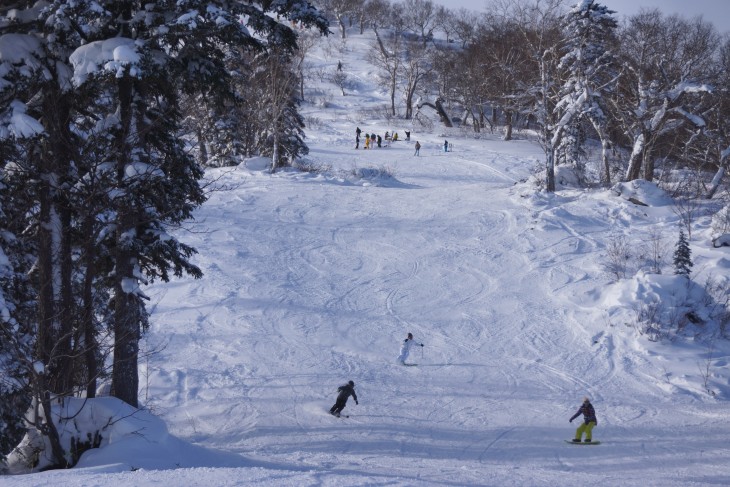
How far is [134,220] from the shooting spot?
34.0ft

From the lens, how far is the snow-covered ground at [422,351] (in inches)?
443

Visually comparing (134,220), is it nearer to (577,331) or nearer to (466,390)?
(466,390)

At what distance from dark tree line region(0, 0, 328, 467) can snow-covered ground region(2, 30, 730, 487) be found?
1.25 meters

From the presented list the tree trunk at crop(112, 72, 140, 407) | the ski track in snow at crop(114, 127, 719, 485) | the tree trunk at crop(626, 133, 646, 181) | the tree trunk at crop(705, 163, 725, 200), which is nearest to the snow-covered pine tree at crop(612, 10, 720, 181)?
the tree trunk at crop(626, 133, 646, 181)

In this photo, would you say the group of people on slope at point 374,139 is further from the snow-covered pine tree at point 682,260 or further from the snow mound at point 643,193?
the snow-covered pine tree at point 682,260

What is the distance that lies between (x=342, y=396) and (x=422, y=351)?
15.4ft

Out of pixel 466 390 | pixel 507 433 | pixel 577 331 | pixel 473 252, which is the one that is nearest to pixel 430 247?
pixel 473 252

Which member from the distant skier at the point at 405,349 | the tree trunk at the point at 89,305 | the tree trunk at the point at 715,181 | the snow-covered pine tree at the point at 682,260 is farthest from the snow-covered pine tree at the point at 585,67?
the tree trunk at the point at 89,305

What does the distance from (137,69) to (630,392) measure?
14016 millimetres

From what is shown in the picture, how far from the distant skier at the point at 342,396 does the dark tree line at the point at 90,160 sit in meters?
4.62

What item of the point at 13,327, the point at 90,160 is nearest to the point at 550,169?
the point at 90,160

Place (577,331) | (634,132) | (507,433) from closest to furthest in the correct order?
1. (507,433)
2. (577,331)
3. (634,132)

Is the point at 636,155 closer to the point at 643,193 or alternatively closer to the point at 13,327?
the point at 643,193

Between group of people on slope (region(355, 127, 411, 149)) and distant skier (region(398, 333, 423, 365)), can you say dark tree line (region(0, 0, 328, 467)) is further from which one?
group of people on slope (region(355, 127, 411, 149))
